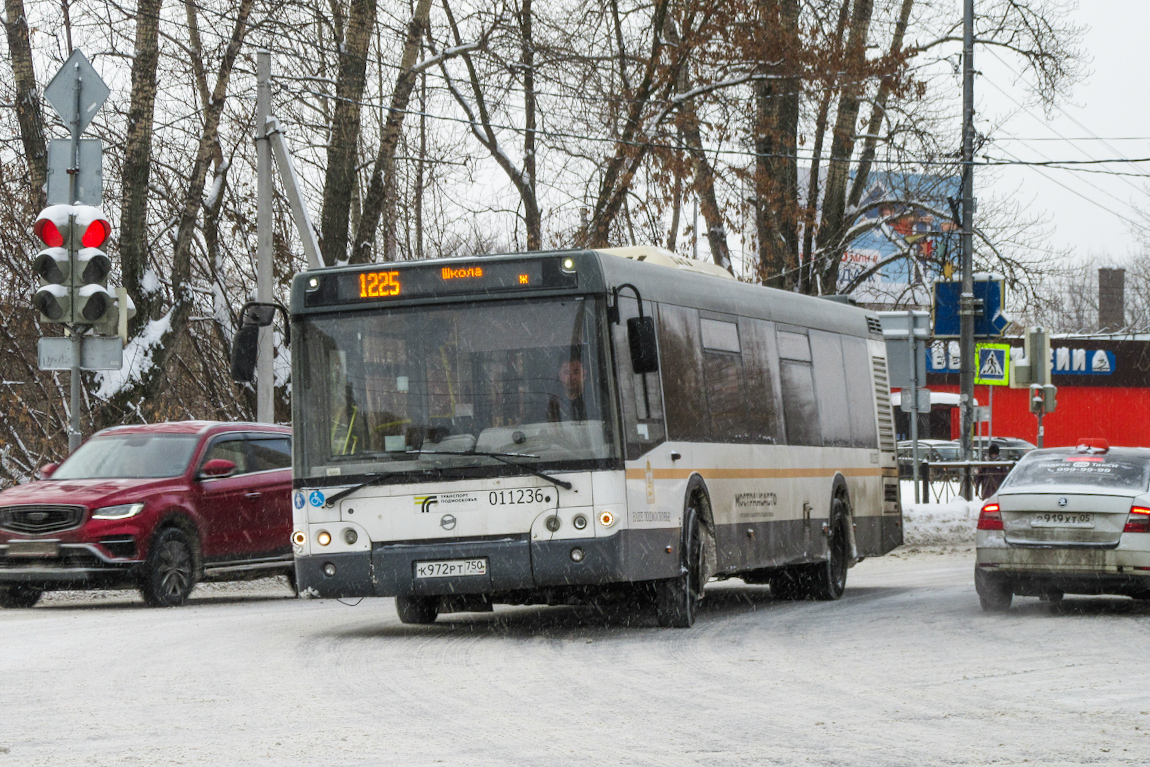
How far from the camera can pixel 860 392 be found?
1877 cm

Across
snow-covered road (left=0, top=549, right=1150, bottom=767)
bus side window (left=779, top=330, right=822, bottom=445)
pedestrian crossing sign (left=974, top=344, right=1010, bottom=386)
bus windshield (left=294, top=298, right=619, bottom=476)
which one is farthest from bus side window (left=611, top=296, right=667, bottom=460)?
pedestrian crossing sign (left=974, top=344, right=1010, bottom=386)

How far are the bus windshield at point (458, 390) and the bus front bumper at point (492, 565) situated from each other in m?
0.58

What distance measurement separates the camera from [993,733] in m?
7.95

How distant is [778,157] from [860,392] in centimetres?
1260

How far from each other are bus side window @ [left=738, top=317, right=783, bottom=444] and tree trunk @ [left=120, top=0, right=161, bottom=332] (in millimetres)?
10969

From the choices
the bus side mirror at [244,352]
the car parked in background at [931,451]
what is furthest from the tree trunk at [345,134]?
the car parked in background at [931,451]

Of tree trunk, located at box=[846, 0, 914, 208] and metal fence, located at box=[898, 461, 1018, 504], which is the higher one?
→ tree trunk, located at box=[846, 0, 914, 208]

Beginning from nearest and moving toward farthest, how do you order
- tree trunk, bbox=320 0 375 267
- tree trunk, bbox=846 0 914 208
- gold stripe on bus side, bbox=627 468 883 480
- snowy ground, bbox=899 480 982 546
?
1. gold stripe on bus side, bbox=627 468 883 480
2. tree trunk, bbox=320 0 375 267
3. snowy ground, bbox=899 480 982 546
4. tree trunk, bbox=846 0 914 208

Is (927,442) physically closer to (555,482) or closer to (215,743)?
(555,482)

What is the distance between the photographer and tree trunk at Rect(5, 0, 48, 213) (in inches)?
923

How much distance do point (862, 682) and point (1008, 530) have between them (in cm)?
508

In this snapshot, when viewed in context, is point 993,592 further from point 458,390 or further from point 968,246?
point 968,246

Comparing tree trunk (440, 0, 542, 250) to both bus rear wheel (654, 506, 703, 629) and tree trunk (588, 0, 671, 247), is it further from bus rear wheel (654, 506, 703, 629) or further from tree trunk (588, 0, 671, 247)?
bus rear wheel (654, 506, 703, 629)

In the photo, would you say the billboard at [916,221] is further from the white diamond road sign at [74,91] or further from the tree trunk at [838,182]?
the white diamond road sign at [74,91]
